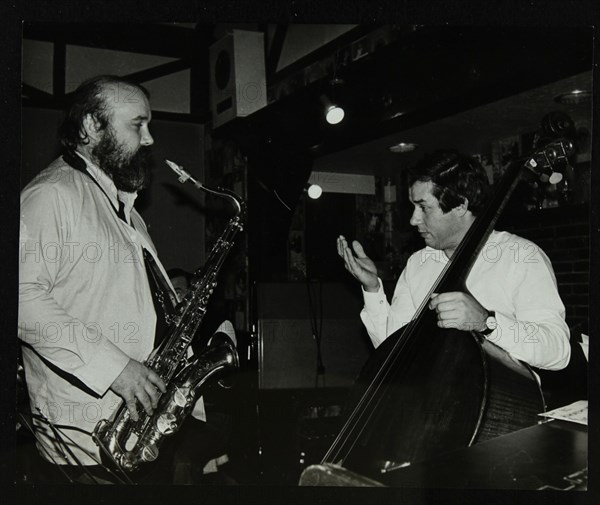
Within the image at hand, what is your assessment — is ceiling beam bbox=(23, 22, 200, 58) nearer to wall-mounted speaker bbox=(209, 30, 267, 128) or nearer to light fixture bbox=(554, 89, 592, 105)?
wall-mounted speaker bbox=(209, 30, 267, 128)

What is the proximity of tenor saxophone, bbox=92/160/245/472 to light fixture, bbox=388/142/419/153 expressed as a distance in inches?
21.6

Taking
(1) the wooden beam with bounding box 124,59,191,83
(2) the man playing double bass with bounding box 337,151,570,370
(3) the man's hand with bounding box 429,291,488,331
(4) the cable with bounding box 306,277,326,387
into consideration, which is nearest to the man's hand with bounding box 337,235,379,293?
(2) the man playing double bass with bounding box 337,151,570,370

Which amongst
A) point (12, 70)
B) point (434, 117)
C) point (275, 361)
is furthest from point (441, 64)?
point (12, 70)

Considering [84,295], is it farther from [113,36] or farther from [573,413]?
[573,413]

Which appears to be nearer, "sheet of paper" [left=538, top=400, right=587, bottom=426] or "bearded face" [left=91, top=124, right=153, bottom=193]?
"sheet of paper" [left=538, top=400, right=587, bottom=426]

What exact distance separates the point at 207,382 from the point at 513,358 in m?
0.88

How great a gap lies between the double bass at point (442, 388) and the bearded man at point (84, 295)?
615 millimetres

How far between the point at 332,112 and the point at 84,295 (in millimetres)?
933

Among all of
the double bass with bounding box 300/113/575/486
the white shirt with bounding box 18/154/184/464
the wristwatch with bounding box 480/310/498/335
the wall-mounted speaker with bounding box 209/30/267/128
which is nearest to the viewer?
the double bass with bounding box 300/113/575/486

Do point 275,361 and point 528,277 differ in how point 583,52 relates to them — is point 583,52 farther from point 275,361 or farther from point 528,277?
point 275,361

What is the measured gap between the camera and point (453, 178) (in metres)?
1.93

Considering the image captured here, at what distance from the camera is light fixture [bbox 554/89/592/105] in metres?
1.94

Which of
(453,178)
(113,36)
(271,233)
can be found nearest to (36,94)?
(113,36)

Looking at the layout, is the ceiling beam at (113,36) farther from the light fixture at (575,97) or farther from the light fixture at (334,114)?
the light fixture at (575,97)
